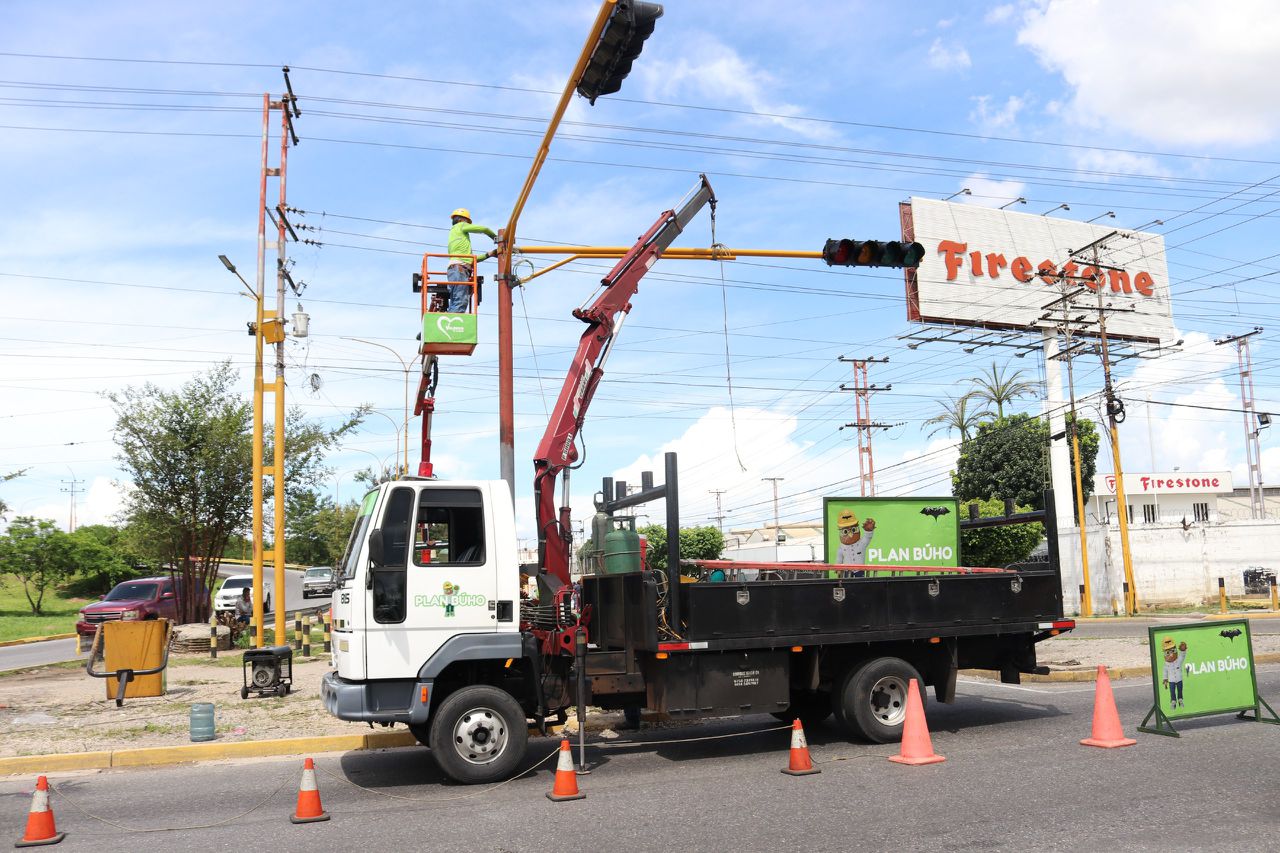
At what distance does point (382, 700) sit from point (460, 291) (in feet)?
16.2

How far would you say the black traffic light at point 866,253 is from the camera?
10.3 meters

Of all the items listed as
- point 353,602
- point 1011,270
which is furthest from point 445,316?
point 1011,270

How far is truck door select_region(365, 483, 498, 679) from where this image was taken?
844 cm

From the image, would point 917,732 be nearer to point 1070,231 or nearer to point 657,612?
point 657,612

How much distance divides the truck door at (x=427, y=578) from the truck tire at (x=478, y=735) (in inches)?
19.5

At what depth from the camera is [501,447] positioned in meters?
10.0

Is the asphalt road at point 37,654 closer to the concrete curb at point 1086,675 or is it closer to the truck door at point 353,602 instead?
the truck door at point 353,602

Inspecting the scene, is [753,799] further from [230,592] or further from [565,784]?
[230,592]

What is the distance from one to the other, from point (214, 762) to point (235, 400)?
18.5 m

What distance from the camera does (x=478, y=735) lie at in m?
8.50

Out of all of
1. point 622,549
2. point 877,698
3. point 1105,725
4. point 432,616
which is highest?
point 622,549

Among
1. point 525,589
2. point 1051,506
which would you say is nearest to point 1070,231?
point 1051,506

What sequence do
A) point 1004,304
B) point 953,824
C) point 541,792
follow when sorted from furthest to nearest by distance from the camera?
point 1004,304 < point 541,792 < point 953,824

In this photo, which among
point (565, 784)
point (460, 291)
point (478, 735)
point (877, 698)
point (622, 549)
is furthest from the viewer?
point (460, 291)
